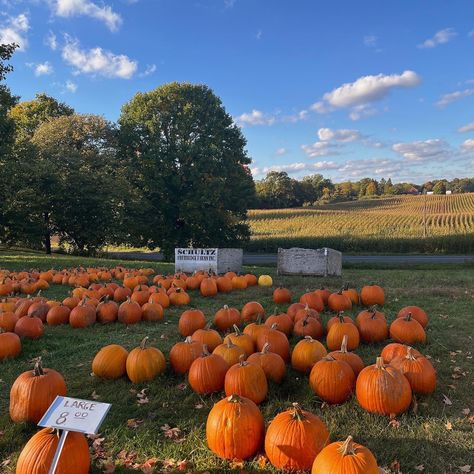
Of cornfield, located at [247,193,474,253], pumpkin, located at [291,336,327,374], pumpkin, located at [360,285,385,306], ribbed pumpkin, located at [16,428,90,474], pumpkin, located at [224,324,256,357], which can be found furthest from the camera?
cornfield, located at [247,193,474,253]

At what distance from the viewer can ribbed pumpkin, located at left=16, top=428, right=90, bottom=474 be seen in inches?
111

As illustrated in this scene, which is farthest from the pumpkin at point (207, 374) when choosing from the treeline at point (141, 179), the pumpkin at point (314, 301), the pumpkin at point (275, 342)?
the treeline at point (141, 179)

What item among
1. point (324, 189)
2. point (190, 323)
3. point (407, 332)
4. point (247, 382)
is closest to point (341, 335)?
point (407, 332)

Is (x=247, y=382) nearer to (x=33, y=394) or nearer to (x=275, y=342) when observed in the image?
(x=275, y=342)

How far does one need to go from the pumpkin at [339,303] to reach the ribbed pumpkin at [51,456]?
5.69m

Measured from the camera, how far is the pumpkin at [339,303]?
7883 millimetres

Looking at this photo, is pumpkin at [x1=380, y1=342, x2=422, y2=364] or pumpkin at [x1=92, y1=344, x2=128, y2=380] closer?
pumpkin at [x1=380, y1=342, x2=422, y2=364]

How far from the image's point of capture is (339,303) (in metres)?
7.89

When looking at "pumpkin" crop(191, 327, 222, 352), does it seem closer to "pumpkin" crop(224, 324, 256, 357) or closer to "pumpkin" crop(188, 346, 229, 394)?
"pumpkin" crop(224, 324, 256, 357)

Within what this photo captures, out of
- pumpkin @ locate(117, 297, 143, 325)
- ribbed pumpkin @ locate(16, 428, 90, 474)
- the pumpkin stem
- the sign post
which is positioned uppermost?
the sign post

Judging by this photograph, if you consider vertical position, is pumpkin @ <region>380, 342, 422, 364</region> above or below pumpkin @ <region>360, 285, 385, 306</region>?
above

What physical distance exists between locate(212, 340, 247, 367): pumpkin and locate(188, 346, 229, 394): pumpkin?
0.66ft

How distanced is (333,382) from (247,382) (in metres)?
0.82

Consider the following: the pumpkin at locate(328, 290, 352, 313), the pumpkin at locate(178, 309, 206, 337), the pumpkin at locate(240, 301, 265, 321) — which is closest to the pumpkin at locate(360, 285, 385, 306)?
the pumpkin at locate(328, 290, 352, 313)
